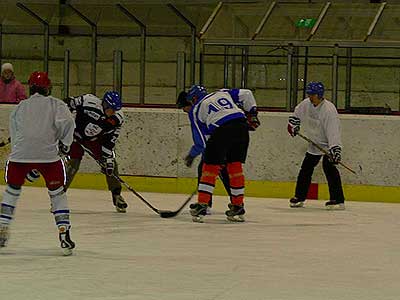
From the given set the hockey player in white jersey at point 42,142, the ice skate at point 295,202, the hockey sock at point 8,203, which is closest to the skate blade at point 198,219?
the ice skate at point 295,202

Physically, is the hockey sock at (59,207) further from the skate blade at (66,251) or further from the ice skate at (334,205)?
the ice skate at (334,205)

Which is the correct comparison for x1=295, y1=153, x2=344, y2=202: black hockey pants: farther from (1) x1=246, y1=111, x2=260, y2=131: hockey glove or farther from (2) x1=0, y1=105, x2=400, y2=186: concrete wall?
(1) x1=246, y1=111, x2=260, y2=131: hockey glove

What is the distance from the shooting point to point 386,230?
7691mm

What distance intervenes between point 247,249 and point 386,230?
1.59 metres

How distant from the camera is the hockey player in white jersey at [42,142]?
585 cm

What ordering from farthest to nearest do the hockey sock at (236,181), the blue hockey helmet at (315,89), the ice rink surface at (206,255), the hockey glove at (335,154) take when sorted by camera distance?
the blue hockey helmet at (315,89) → the hockey glove at (335,154) → the hockey sock at (236,181) → the ice rink surface at (206,255)

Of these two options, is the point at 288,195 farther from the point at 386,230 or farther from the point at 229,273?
the point at 229,273

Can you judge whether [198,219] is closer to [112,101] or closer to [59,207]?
[112,101]

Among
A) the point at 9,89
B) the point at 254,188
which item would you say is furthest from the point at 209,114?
the point at 9,89

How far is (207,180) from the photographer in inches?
308

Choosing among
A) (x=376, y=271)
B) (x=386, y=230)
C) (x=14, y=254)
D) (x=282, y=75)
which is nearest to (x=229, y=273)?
(x=376, y=271)

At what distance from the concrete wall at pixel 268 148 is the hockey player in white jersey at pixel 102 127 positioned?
1.70 meters

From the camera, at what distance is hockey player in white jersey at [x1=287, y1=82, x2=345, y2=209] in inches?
362

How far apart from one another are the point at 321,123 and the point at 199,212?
1911 millimetres
